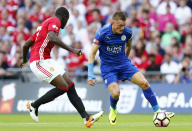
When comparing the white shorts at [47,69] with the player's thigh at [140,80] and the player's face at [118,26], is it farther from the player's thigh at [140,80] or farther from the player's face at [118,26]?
the player's thigh at [140,80]

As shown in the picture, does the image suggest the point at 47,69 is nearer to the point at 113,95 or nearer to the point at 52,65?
the point at 52,65

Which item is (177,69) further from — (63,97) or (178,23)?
(63,97)

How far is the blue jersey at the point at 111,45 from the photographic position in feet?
36.8

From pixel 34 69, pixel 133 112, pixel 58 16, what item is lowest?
pixel 133 112

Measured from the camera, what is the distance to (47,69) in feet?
36.2

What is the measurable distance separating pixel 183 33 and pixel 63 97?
16.6ft

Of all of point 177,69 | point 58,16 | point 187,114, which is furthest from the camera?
point 177,69

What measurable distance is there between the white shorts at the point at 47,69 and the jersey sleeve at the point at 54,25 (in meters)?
0.77

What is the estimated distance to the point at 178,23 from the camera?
19344mm

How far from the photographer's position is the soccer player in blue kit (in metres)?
11.1

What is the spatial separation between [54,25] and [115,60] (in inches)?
65.5

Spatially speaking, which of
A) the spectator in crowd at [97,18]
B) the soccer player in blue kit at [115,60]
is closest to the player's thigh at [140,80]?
the soccer player in blue kit at [115,60]

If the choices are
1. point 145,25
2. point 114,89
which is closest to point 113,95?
point 114,89

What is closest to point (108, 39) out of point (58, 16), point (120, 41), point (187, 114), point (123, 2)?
point (120, 41)
